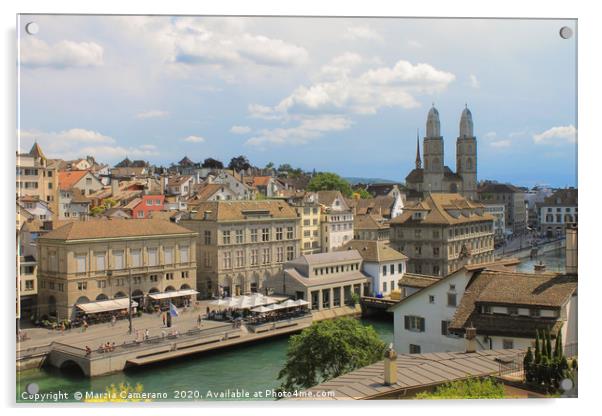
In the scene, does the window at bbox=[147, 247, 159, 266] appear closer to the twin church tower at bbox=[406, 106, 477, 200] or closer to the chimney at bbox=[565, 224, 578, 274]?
the chimney at bbox=[565, 224, 578, 274]

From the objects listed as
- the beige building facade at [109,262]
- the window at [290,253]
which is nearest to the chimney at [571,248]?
the beige building facade at [109,262]

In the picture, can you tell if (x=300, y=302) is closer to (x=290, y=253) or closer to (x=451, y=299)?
(x=290, y=253)

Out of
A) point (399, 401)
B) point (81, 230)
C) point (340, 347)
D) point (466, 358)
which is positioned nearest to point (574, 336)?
point (466, 358)

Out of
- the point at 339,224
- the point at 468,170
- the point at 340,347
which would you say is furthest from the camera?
the point at 468,170

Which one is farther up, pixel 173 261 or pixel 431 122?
pixel 431 122

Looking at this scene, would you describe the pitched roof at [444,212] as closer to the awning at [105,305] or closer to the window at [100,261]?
the awning at [105,305]

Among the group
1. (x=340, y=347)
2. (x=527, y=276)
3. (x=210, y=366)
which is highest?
(x=527, y=276)

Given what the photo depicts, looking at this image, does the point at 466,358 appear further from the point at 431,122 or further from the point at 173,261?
the point at 431,122
